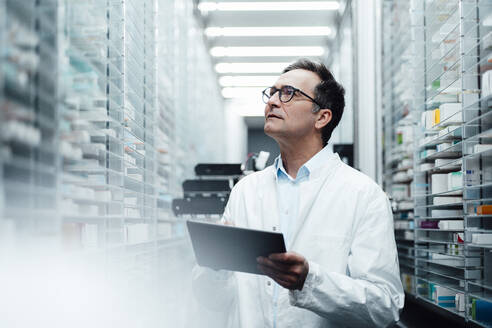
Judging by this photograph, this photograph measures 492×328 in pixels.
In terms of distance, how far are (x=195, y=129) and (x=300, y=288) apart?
3821 millimetres

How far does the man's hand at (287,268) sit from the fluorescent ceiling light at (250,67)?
554cm

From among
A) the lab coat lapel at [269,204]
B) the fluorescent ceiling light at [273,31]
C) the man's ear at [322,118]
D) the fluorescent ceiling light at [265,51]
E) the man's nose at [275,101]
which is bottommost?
the lab coat lapel at [269,204]

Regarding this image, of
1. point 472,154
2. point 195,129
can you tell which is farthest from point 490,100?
point 195,129

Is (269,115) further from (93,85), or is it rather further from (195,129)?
(195,129)

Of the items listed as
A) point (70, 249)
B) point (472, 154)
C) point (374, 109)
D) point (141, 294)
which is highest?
point (374, 109)

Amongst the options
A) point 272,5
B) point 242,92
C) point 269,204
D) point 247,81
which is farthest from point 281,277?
point 242,92

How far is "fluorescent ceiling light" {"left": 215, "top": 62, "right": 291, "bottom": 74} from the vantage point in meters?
6.89

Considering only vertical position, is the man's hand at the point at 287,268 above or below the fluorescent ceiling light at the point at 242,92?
below

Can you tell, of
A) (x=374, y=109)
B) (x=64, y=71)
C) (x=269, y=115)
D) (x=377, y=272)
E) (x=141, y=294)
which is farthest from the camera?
(x=374, y=109)

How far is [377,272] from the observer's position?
1650mm

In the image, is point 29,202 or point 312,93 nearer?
point 29,202

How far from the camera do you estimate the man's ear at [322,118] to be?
2102mm

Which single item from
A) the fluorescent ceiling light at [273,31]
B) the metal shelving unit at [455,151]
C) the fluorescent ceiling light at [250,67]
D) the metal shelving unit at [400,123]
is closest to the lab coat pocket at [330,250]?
the metal shelving unit at [455,151]

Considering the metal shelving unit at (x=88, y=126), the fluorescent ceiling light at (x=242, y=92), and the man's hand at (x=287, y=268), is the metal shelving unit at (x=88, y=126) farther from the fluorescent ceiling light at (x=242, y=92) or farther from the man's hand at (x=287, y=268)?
the fluorescent ceiling light at (x=242, y=92)
